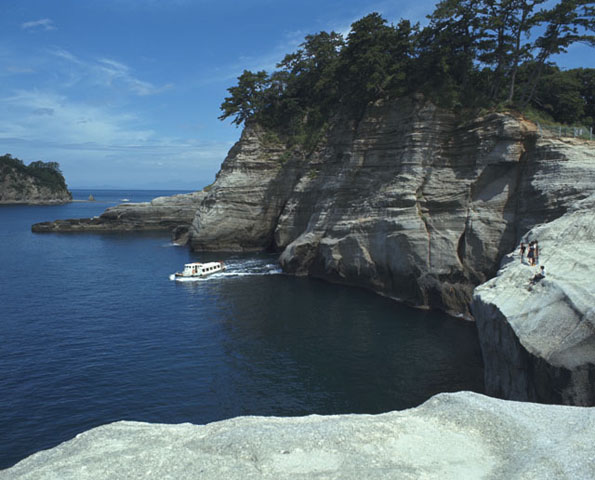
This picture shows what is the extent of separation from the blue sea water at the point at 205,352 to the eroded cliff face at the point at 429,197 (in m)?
3.37

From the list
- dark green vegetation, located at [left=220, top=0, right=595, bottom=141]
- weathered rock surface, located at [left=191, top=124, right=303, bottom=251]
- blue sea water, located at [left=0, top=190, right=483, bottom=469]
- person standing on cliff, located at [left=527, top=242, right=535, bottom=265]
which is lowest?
blue sea water, located at [left=0, top=190, right=483, bottom=469]

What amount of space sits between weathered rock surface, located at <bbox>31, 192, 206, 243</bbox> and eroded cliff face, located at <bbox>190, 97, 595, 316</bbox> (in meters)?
53.2

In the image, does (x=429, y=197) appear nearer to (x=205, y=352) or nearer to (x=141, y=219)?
(x=205, y=352)

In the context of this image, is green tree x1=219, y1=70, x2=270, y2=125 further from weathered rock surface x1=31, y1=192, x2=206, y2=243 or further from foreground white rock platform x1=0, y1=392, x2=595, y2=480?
foreground white rock platform x1=0, y1=392, x2=595, y2=480

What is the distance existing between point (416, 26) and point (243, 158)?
33.1 meters

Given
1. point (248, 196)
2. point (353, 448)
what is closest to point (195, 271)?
point (248, 196)

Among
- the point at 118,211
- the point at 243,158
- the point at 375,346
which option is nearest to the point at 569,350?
the point at 375,346

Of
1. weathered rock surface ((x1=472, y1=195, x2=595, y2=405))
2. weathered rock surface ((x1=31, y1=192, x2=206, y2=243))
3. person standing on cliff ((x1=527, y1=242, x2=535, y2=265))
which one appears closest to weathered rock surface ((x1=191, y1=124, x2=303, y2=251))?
weathered rock surface ((x1=31, y1=192, x2=206, y2=243))

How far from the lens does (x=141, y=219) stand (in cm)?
10769

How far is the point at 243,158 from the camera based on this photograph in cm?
7494

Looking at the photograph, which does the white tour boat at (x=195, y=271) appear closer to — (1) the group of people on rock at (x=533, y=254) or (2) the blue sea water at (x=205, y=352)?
(2) the blue sea water at (x=205, y=352)

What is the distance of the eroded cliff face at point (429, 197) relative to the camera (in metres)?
38.8

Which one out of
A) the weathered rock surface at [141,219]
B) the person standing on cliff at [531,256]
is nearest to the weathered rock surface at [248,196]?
the weathered rock surface at [141,219]

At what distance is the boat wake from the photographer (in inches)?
2215
